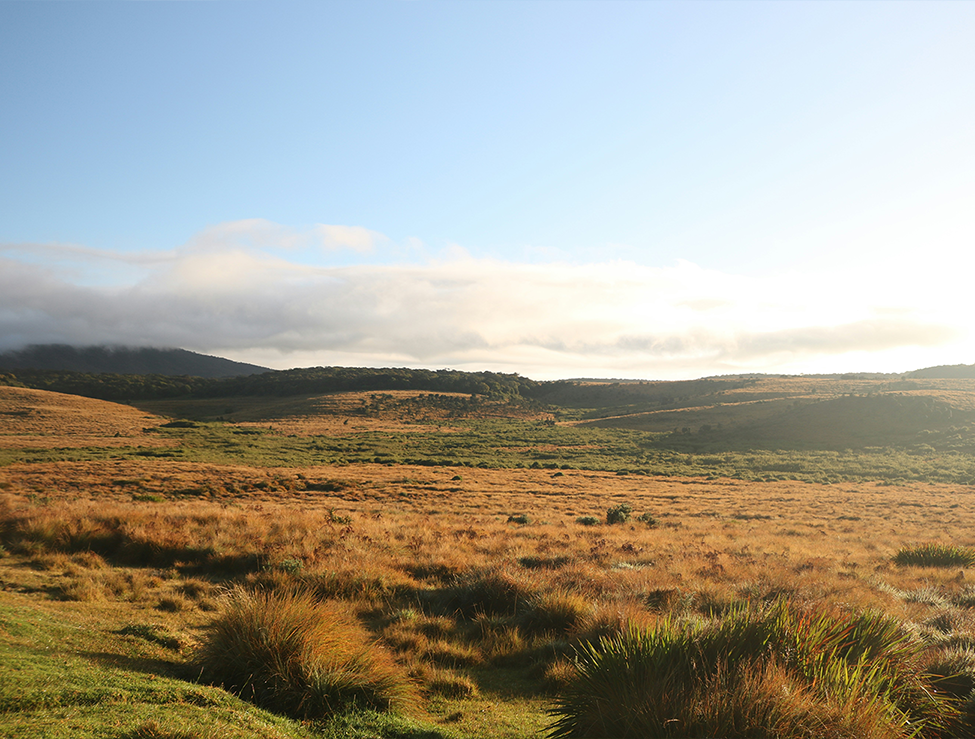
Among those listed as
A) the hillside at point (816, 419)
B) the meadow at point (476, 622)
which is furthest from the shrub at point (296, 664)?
the hillside at point (816, 419)

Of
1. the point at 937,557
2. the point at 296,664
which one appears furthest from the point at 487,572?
the point at 937,557

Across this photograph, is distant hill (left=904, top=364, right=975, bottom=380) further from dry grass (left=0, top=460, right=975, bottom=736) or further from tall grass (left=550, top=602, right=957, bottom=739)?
tall grass (left=550, top=602, right=957, bottom=739)

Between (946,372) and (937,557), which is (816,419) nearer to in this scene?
(937,557)

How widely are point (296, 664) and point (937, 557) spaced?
1581cm

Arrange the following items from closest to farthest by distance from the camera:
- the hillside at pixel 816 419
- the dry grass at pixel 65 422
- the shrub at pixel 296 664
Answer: the shrub at pixel 296 664 → the dry grass at pixel 65 422 → the hillside at pixel 816 419

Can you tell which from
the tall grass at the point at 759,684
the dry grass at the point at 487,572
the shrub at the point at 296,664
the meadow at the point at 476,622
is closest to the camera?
the tall grass at the point at 759,684

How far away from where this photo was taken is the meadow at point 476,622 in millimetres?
3961

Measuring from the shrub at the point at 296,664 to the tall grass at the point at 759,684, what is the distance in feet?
5.98

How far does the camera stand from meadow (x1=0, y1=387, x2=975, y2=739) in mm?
3961

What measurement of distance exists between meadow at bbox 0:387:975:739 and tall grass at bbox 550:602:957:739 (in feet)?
0.07

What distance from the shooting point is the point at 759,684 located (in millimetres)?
3926

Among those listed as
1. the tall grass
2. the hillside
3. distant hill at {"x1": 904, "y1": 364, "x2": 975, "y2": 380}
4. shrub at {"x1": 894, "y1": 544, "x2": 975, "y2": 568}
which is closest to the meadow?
the tall grass

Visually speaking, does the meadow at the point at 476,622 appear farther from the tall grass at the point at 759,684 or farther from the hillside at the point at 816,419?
the hillside at the point at 816,419

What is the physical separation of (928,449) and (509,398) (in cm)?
8367
